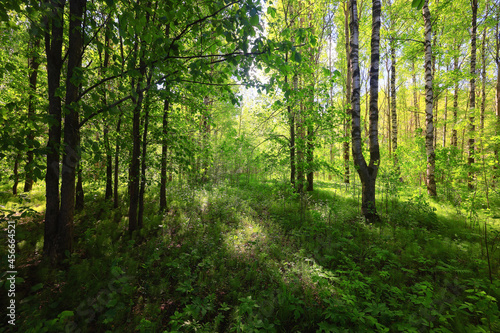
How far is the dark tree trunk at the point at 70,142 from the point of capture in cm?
389

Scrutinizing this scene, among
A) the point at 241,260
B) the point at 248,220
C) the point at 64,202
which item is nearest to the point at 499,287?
the point at 241,260

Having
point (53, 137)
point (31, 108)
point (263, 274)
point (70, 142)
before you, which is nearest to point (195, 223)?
point (263, 274)

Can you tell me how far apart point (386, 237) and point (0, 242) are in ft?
35.3

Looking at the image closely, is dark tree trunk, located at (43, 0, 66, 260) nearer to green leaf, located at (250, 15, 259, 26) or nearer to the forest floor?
the forest floor

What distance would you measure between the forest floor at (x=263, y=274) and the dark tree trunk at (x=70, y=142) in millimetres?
537

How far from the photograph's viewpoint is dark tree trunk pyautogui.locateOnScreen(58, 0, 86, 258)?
153 inches

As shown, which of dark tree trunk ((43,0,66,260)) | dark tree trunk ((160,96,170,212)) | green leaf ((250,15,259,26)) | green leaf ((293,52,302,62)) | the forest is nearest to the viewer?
green leaf ((250,15,259,26))

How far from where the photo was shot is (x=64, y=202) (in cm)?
420

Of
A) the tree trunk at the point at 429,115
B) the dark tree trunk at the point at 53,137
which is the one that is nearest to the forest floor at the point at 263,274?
the dark tree trunk at the point at 53,137

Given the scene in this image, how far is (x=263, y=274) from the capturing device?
14.4ft

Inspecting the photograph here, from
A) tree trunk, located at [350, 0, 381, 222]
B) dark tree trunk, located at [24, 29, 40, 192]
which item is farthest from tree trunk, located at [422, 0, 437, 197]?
dark tree trunk, located at [24, 29, 40, 192]

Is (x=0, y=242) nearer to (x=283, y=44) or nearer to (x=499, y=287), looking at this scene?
(x=283, y=44)

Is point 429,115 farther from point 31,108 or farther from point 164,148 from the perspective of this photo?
point 31,108

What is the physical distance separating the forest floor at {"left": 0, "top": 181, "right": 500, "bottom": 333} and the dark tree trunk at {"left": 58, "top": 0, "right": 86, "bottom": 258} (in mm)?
537
